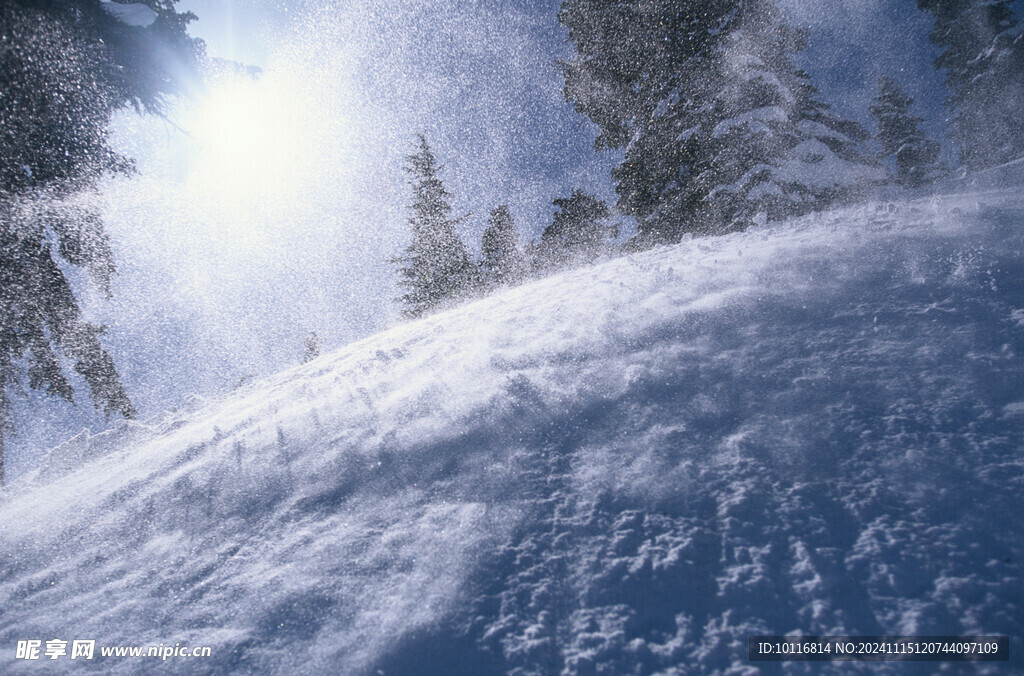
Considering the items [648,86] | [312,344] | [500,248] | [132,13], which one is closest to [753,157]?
[648,86]

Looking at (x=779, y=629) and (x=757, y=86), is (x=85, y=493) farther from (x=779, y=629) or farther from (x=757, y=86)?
(x=757, y=86)

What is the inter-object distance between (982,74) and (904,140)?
545 cm

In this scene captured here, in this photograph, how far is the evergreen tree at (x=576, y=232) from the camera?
1638 centimetres

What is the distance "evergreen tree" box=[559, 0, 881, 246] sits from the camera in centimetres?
909

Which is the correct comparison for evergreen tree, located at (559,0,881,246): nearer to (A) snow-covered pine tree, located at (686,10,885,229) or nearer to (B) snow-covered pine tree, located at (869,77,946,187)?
A: (A) snow-covered pine tree, located at (686,10,885,229)

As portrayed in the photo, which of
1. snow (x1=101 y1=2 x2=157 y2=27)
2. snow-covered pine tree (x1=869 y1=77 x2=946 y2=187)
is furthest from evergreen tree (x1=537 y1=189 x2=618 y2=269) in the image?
snow-covered pine tree (x1=869 y1=77 x2=946 y2=187)

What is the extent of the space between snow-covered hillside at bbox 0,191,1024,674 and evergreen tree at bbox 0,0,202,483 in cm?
724

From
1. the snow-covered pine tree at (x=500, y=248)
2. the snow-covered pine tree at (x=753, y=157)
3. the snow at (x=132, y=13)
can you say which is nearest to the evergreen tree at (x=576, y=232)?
the snow-covered pine tree at (x=500, y=248)

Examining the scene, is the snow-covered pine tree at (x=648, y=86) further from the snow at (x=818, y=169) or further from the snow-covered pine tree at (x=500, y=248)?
the snow-covered pine tree at (x=500, y=248)

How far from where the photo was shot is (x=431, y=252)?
17.9m

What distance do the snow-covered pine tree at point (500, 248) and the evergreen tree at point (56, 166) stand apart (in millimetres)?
12169

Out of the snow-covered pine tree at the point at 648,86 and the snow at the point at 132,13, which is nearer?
the snow at the point at 132,13

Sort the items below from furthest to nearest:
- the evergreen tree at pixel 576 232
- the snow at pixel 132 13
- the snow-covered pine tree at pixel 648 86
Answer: the evergreen tree at pixel 576 232, the snow-covered pine tree at pixel 648 86, the snow at pixel 132 13

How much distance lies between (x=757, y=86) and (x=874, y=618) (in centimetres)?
1088
